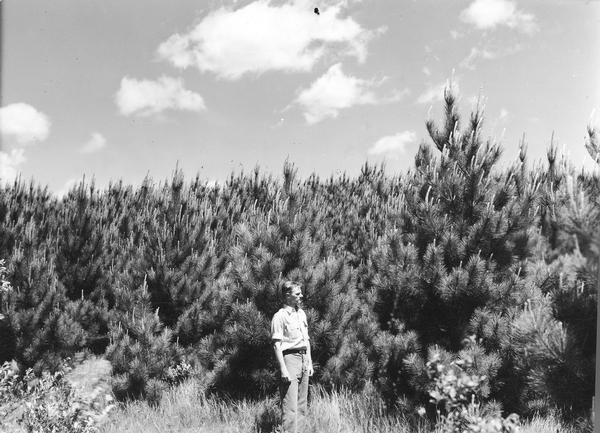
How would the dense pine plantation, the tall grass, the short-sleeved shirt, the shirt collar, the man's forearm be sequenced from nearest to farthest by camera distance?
the dense pine plantation < the man's forearm < the short-sleeved shirt < the shirt collar < the tall grass

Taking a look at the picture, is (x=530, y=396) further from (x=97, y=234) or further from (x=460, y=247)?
(x=97, y=234)

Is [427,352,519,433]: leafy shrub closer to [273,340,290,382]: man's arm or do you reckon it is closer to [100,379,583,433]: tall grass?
[100,379,583,433]: tall grass

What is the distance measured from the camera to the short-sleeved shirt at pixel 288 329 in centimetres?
549

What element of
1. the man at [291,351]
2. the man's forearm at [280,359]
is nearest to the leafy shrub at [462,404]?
the man at [291,351]

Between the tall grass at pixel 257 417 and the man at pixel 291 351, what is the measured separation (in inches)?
29.8

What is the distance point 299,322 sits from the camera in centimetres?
561

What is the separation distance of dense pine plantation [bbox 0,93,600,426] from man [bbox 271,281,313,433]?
1166 mm

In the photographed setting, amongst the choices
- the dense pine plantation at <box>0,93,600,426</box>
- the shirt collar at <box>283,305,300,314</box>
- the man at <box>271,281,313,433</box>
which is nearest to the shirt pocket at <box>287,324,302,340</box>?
the man at <box>271,281,313,433</box>

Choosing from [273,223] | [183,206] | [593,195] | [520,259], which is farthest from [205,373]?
[593,195]

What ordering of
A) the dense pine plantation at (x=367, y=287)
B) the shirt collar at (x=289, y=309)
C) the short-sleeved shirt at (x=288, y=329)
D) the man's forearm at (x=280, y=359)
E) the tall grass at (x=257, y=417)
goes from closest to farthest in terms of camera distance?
the dense pine plantation at (x=367, y=287)
the man's forearm at (x=280, y=359)
the short-sleeved shirt at (x=288, y=329)
the shirt collar at (x=289, y=309)
the tall grass at (x=257, y=417)

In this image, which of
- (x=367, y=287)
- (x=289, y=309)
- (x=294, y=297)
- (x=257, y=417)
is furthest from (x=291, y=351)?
(x=367, y=287)

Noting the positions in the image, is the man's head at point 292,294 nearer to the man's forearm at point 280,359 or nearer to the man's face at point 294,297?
the man's face at point 294,297

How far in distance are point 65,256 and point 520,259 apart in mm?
7758

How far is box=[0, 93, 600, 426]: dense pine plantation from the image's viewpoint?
392cm
